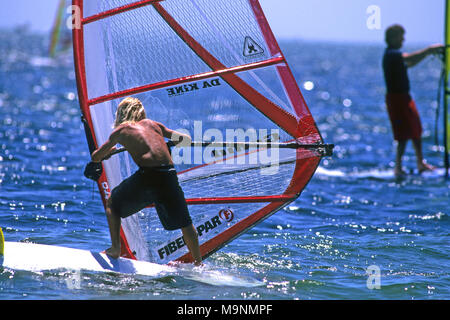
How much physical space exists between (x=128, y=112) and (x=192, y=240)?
3.39 feet

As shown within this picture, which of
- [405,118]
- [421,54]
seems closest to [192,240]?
→ [405,118]

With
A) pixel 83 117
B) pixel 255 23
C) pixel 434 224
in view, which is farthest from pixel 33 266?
pixel 434 224

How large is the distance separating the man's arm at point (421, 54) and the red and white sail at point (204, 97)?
4.35 m

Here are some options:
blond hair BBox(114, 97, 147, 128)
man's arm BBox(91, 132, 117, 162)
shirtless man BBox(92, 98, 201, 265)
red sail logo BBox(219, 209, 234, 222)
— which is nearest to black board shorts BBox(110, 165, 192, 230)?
shirtless man BBox(92, 98, 201, 265)

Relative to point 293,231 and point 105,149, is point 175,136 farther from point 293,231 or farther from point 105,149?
Answer: point 293,231

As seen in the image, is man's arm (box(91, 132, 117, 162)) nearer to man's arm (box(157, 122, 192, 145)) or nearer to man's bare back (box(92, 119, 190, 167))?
man's bare back (box(92, 119, 190, 167))

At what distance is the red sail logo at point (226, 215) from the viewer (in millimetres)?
5348

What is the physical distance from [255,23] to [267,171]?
1109 millimetres

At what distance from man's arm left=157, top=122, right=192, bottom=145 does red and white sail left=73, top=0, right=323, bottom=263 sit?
25 cm

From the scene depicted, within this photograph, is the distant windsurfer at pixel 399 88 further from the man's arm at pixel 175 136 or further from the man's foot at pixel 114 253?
the man's foot at pixel 114 253

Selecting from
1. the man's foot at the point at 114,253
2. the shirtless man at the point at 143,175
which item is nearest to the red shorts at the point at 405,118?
the shirtless man at the point at 143,175

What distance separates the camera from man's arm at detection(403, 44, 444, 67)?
8961mm
